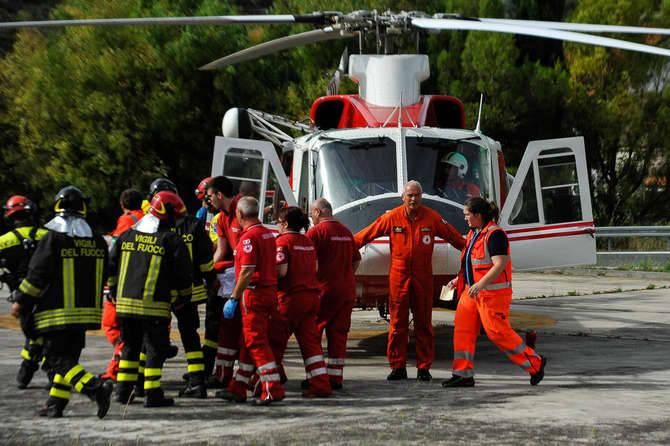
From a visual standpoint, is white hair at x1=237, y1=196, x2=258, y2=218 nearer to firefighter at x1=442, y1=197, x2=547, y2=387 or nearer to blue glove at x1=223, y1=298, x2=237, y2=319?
blue glove at x1=223, y1=298, x2=237, y2=319

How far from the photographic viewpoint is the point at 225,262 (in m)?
7.83

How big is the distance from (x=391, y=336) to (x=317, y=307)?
43.1 inches

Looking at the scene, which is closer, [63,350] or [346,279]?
[63,350]

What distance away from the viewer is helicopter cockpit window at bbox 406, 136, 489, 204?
939 centimetres

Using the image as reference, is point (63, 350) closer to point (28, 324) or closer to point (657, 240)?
point (28, 324)

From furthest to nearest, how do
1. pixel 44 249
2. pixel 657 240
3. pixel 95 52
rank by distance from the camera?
pixel 95 52
pixel 657 240
pixel 44 249

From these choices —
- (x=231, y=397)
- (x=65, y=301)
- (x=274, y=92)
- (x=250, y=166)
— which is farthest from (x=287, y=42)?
(x=274, y=92)

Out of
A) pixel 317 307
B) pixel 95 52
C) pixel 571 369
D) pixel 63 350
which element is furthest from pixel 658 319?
pixel 95 52

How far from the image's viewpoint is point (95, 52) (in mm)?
29688

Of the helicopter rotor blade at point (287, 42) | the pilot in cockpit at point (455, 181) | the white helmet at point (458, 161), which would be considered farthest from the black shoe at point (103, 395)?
the helicopter rotor blade at point (287, 42)

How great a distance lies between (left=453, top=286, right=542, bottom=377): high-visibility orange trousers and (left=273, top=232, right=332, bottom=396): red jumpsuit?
130cm

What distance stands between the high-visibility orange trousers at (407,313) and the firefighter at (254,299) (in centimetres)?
149

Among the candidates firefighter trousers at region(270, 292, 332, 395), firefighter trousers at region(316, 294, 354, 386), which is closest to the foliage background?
firefighter trousers at region(316, 294, 354, 386)

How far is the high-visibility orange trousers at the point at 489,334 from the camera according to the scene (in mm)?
7680
